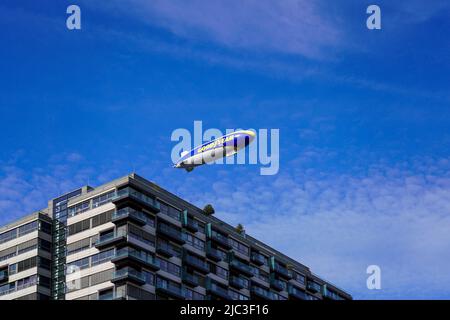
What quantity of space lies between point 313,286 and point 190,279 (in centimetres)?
4426

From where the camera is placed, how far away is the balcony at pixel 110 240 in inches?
5399

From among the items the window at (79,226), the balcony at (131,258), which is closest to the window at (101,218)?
the window at (79,226)

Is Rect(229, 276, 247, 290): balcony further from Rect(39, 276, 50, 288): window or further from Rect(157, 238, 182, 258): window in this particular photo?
Rect(39, 276, 50, 288): window

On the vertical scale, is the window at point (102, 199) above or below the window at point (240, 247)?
above

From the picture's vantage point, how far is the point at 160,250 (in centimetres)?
14212

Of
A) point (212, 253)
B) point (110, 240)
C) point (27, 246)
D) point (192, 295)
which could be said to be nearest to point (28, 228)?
point (27, 246)

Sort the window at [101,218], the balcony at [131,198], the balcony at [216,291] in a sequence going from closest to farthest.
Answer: the balcony at [131,198], the window at [101,218], the balcony at [216,291]

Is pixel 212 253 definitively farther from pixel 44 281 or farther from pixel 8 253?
pixel 8 253

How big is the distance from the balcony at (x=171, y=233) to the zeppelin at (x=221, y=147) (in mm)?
11478

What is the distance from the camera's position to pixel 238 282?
160875mm

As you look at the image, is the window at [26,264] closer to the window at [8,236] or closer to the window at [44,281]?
the window at [44,281]

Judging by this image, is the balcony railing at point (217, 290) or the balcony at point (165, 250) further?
the balcony railing at point (217, 290)
